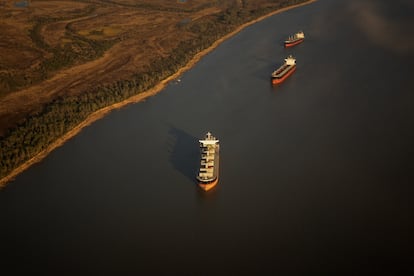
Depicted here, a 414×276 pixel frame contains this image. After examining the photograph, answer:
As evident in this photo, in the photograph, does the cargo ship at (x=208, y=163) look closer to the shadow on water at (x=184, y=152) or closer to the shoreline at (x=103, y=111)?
the shadow on water at (x=184, y=152)

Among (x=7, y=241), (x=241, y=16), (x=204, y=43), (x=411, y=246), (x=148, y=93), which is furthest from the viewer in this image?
(x=241, y=16)

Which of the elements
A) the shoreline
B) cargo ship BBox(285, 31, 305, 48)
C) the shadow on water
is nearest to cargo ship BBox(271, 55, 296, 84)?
cargo ship BBox(285, 31, 305, 48)

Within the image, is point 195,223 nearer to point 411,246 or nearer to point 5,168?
point 411,246

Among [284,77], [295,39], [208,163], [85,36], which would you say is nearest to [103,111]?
[208,163]

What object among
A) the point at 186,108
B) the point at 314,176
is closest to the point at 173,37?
the point at 186,108

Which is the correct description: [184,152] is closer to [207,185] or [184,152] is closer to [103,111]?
[207,185]

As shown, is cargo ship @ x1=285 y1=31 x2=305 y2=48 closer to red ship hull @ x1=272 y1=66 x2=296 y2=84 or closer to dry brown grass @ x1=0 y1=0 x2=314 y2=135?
red ship hull @ x1=272 y1=66 x2=296 y2=84

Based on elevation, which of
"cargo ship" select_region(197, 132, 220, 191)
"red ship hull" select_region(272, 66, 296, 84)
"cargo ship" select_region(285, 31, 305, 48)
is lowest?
"cargo ship" select_region(197, 132, 220, 191)
